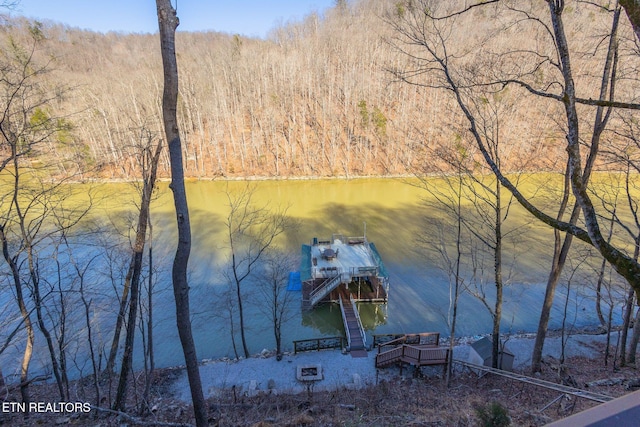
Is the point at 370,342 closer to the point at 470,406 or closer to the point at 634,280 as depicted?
the point at 470,406

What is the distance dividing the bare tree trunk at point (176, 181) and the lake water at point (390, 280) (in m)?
7.70

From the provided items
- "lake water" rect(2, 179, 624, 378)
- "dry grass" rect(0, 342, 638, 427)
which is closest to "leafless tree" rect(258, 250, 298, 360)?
"lake water" rect(2, 179, 624, 378)

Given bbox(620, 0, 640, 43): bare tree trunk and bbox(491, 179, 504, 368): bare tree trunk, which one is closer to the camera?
bbox(620, 0, 640, 43): bare tree trunk

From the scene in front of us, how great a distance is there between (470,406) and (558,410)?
1870 millimetres

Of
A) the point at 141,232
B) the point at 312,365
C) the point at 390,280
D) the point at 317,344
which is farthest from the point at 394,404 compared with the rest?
the point at 390,280

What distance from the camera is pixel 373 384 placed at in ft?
30.7

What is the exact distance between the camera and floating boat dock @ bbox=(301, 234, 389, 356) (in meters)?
14.0

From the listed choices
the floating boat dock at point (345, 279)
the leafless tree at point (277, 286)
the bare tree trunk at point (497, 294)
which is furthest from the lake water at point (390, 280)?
the bare tree trunk at point (497, 294)

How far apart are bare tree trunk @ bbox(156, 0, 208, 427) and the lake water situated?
25.2ft

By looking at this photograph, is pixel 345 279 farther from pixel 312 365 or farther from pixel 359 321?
pixel 312 365

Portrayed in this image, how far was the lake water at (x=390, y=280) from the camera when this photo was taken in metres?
12.6

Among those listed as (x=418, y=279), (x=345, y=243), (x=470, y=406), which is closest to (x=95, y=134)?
(x=345, y=243)

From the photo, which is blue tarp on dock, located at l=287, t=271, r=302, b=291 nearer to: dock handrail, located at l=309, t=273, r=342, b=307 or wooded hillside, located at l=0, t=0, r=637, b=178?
dock handrail, located at l=309, t=273, r=342, b=307

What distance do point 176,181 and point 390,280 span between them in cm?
1339
